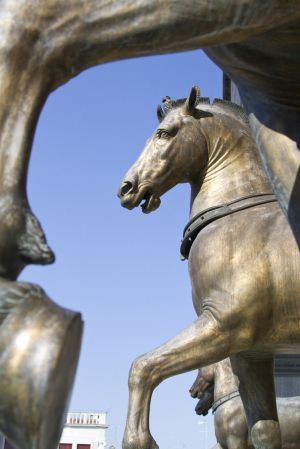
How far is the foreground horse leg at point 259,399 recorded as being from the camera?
370cm

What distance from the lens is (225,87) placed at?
1850 cm

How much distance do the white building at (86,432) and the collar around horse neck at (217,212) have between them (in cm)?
4306

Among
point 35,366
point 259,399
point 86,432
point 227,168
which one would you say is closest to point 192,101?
point 227,168

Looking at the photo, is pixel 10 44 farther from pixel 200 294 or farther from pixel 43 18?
pixel 200 294

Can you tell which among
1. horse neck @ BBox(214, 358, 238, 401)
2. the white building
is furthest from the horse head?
the white building

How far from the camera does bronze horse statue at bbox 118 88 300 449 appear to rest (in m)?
3.96

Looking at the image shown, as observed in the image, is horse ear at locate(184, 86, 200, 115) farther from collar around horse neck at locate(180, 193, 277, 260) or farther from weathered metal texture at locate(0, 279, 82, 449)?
weathered metal texture at locate(0, 279, 82, 449)

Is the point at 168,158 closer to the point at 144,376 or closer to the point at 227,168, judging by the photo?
the point at 227,168

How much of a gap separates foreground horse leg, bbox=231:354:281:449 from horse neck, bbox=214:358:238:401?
1.16 m

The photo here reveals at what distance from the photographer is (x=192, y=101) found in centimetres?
525

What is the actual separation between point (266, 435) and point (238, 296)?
2.22 feet

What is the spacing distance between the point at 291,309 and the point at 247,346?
0.26 metres

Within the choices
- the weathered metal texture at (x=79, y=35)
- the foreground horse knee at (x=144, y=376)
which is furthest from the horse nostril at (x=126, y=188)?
the weathered metal texture at (x=79, y=35)

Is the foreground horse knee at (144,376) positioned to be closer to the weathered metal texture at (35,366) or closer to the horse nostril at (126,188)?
the horse nostril at (126,188)
